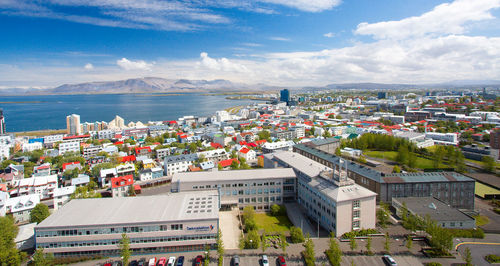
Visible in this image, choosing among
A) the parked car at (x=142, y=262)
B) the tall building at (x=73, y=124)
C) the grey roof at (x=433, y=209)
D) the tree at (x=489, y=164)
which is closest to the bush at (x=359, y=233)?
the grey roof at (x=433, y=209)

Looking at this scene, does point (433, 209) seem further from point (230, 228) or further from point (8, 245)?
point (8, 245)

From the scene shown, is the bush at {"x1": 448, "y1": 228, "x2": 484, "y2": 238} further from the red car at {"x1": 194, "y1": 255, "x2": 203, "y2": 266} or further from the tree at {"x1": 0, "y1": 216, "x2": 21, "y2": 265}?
the tree at {"x1": 0, "y1": 216, "x2": 21, "y2": 265}

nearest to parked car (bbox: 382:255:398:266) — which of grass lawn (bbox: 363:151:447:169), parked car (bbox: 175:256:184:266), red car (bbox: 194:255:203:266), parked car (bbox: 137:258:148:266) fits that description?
red car (bbox: 194:255:203:266)

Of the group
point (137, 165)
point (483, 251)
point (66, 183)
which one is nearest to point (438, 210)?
point (483, 251)

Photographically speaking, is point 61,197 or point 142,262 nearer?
point 142,262

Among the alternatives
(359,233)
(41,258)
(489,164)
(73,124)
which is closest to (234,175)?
(359,233)

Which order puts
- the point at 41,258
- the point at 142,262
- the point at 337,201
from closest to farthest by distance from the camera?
the point at 41,258, the point at 142,262, the point at 337,201
